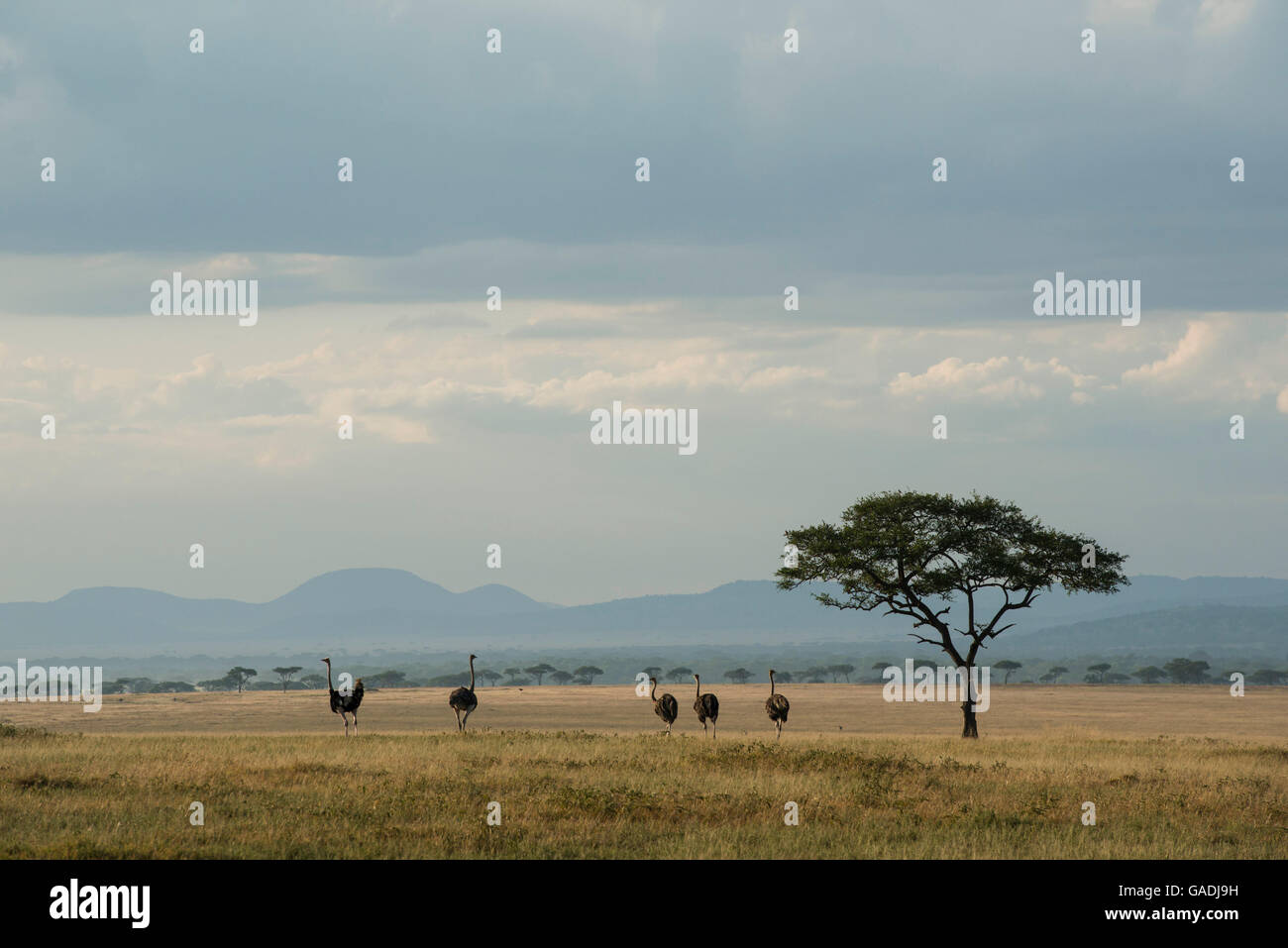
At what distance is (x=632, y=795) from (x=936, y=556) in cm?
2789

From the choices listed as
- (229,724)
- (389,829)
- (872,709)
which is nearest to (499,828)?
(389,829)

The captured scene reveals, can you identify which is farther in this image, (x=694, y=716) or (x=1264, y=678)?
(x=1264, y=678)

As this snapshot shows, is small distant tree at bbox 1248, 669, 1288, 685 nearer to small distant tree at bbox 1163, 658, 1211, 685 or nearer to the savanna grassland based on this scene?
small distant tree at bbox 1163, 658, 1211, 685

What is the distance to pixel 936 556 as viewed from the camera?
48.2 meters

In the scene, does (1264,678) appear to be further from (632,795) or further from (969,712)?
(632,795)

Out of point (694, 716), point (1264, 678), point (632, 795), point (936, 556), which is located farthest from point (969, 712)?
point (1264, 678)

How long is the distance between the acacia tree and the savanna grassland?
652 cm

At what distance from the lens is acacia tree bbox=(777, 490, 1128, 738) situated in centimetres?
4756

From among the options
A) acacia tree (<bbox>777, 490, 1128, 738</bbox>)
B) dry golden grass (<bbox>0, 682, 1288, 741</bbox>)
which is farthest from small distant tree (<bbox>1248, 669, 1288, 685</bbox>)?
acacia tree (<bbox>777, 490, 1128, 738</bbox>)

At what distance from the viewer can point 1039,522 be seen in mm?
49312

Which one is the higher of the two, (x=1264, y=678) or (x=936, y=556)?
(x=936, y=556)
